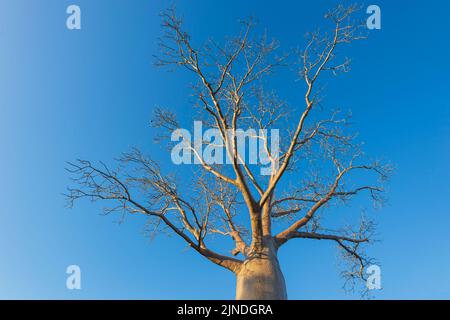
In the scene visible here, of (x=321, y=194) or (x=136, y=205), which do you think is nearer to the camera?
(x=136, y=205)

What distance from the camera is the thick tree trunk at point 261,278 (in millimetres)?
4775

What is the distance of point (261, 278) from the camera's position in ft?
16.4

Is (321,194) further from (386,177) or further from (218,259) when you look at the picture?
(218,259)

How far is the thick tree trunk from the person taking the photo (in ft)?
15.7

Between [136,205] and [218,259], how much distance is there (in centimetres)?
151

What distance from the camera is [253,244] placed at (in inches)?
220

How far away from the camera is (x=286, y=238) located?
6.19 meters

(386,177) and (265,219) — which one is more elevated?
(386,177)
